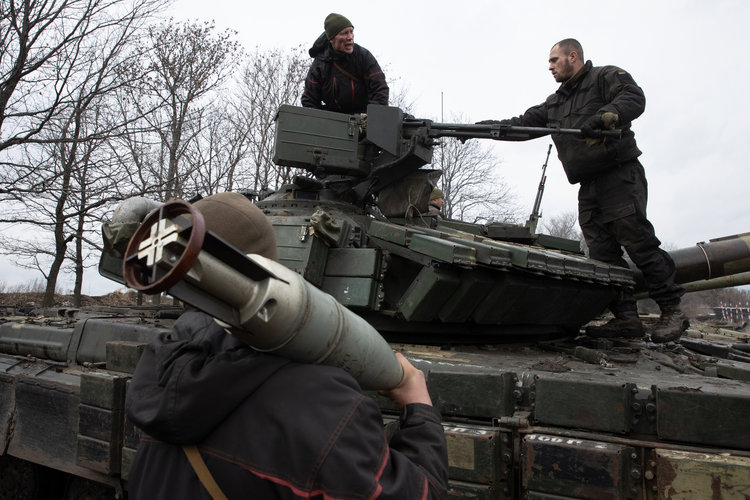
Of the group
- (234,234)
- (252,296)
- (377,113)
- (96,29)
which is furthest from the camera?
(96,29)

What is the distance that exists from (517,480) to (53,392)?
350cm

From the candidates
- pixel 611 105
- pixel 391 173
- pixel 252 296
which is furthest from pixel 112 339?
pixel 611 105

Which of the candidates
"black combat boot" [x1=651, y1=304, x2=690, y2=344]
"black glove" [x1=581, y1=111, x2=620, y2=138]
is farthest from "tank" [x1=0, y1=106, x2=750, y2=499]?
"black glove" [x1=581, y1=111, x2=620, y2=138]

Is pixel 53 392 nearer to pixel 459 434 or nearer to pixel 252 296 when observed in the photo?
pixel 459 434

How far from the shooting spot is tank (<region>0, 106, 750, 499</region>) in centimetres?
298

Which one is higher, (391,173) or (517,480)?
(391,173)

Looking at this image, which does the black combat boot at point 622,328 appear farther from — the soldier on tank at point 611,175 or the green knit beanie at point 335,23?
the green knit beanie at point 335,23

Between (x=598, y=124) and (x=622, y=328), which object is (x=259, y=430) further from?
(x=622, y=328)

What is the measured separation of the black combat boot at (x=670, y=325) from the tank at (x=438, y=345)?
126 millimetres

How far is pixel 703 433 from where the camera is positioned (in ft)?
9.96

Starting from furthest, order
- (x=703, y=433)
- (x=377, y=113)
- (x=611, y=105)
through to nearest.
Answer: (x=377, y=113), (x=611, y=105), (x=703, y=433)

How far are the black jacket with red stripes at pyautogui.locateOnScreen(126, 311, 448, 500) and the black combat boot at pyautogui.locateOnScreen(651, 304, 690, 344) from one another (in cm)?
419

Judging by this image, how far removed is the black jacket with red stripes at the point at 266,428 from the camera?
1447 millimetres

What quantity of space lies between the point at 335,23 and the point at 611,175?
3000 millimetres
